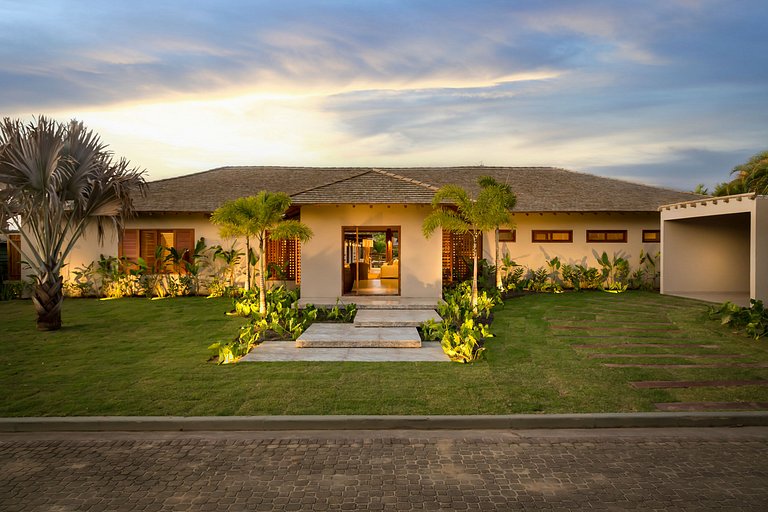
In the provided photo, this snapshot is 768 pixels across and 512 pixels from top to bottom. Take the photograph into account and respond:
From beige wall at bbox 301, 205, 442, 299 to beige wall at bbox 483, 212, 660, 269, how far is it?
516 centimetres

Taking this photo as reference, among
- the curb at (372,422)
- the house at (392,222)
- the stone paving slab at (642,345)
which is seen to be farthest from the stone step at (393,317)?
the curb at (372,422)

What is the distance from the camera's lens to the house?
50.8ft

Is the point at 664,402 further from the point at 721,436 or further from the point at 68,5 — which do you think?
the point at 68,5

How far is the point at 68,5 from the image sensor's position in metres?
10.3

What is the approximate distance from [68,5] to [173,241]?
33.2ft

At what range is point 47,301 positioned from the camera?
1226 centimetres

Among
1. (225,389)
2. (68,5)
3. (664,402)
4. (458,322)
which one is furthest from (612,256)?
(68,5)

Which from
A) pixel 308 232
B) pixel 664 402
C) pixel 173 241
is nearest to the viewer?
pixel 664 402

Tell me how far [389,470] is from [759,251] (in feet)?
40.6

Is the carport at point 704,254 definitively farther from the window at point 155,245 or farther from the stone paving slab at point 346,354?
the window at point 155,245

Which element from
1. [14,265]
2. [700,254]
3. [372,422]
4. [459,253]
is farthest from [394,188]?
[14,265]

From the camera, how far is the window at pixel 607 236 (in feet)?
65.8

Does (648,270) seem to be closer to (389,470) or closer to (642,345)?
(642,345)

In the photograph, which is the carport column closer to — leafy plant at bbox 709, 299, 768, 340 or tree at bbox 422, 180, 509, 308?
leafy plant at bbox 709, 299, 768, 340
